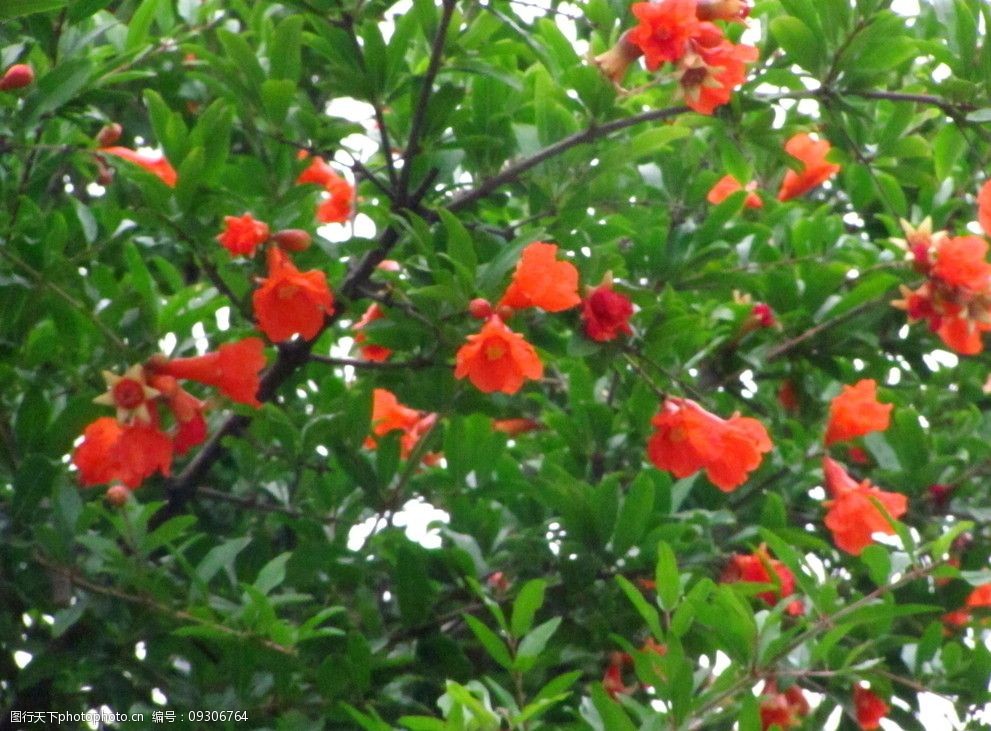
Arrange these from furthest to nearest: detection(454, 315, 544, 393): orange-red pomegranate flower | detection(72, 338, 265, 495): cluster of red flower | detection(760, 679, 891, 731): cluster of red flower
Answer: detection(760, 679, 891, 731): cluster of red flower < detection(72, 338, 265, 495): cluster of red flower < detection(454, 315, 544, 393): orange-red pomegranate flower

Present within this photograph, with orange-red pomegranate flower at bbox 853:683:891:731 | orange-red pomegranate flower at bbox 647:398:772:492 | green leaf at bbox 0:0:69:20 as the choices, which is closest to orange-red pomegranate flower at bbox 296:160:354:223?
orange-red pomegranate flower at bbox 647:398:772:492

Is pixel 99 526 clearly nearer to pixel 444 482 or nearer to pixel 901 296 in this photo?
pixel 444 482

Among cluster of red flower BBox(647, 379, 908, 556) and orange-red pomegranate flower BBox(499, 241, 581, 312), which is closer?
orange-red pomegranate flower BBox(499, 241, 581, 312)

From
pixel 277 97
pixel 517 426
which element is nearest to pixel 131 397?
pixel 277 97

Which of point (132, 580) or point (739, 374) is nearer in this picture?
point (132, 580)

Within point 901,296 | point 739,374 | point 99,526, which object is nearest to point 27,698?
point 99,526

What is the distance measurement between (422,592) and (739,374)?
790mm

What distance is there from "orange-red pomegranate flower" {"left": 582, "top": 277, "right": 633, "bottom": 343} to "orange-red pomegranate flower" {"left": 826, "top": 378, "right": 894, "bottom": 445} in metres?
0.57

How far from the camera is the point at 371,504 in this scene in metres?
2.37

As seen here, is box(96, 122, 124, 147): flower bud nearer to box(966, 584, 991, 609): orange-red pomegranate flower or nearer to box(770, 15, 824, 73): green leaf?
box(770, 15, 824, 73): green leaf

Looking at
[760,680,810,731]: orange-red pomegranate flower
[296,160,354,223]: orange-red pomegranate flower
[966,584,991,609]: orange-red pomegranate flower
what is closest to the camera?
[760,680,810,731]: orange-red pomegranate flower

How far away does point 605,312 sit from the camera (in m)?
2.08

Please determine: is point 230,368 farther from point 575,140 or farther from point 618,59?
point 618,59

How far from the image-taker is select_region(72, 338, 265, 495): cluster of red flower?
2029 millimetres
